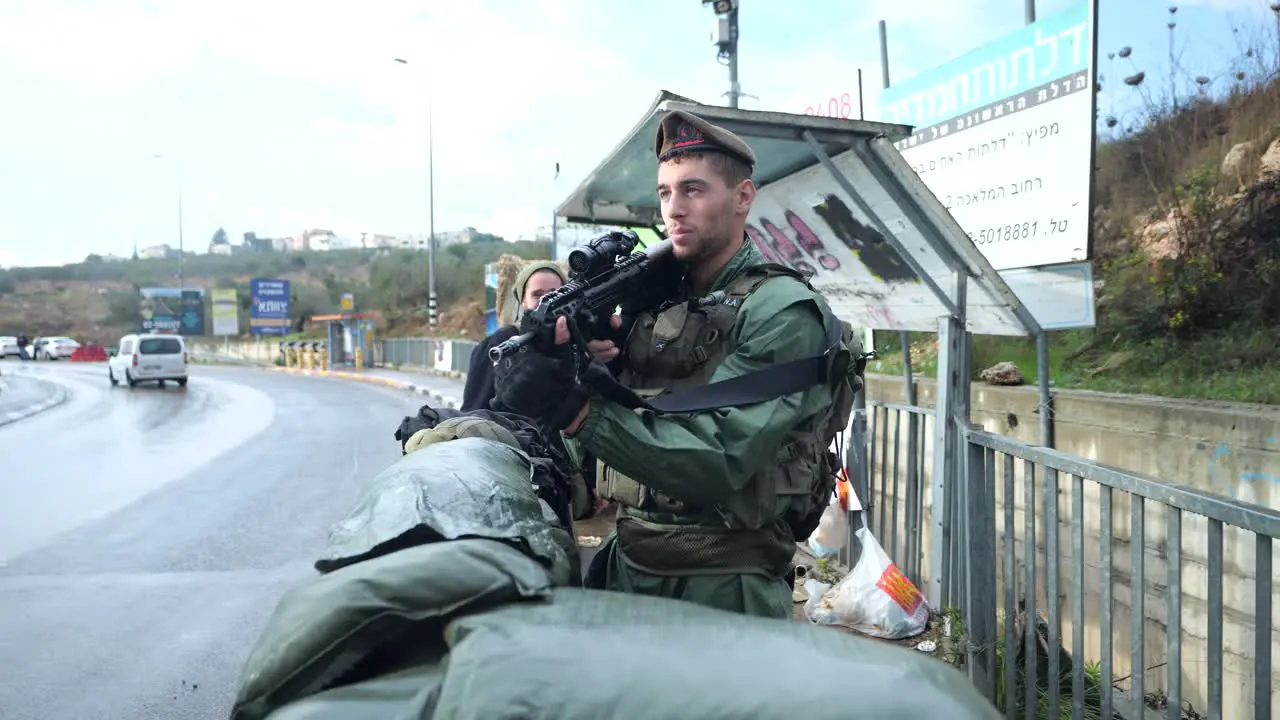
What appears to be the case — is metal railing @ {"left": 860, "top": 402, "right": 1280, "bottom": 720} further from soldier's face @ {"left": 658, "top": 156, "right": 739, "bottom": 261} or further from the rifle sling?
soldier's face @ {"left": 658, "top": 156, "right": 739, "bottom": 261}

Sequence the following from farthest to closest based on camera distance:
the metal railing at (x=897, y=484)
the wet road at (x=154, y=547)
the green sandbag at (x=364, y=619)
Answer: the wet road at (x=154, y=547) → the metal railing at (x=897, y=484) → the green sandbag at (x=364, y=619)

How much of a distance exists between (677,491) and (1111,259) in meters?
6.69

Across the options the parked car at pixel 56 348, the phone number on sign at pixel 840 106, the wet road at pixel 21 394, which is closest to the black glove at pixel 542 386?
the phone number on sign at pixel 840 106

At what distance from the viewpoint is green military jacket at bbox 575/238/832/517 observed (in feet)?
5.20

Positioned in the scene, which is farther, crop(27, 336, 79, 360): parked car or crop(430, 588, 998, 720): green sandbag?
crop(27, 336, 79, 360): parked car

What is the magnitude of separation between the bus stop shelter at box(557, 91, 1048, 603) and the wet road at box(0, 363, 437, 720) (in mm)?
3006

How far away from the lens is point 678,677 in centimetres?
120

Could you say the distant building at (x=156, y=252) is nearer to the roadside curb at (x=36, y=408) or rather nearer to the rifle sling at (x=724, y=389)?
the roadside curb at (x=36, y=408)

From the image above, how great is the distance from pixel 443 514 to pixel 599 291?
0.54m

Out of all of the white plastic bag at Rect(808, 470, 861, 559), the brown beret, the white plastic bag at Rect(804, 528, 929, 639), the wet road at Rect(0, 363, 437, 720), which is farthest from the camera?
the white plastic bag at Rect(808, 470, 861, 559)

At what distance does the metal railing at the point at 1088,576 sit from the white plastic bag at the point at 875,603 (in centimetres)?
17

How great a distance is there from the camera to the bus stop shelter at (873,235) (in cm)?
299

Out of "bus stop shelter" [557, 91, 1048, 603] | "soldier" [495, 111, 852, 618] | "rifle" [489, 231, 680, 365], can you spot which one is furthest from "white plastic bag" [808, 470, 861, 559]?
"rifle" [489, 231, 680, 365]

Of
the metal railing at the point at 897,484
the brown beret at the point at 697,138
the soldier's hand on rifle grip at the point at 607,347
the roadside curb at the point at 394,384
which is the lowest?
the roadside curb at the point at 394,384
